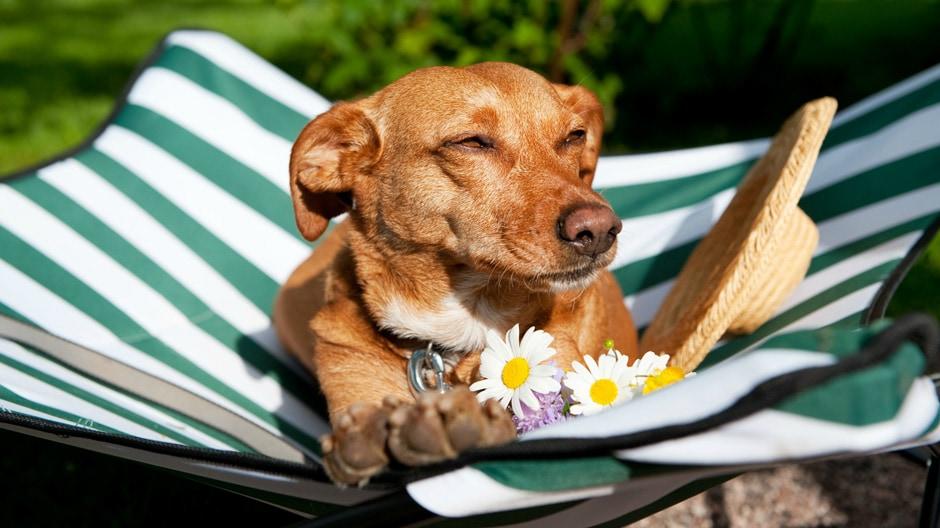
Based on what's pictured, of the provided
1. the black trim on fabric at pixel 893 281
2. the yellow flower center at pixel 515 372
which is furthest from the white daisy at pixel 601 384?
the black trim on fabric at pixel 893 281

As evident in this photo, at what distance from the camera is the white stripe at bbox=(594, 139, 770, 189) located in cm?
436

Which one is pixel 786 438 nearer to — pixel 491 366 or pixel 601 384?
pixel 601 384

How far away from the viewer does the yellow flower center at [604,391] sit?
2.31m

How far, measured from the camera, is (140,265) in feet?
13.2

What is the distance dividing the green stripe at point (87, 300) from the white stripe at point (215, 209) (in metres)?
0.62

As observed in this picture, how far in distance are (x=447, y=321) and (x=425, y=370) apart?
0.51 feet

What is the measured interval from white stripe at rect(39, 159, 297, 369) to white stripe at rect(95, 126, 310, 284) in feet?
0.52

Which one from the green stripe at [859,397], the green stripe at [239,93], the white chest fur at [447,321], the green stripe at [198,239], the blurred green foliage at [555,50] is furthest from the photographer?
the blurred green foliage at [555,50]

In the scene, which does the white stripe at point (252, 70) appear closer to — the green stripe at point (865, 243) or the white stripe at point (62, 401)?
the white stripe at point (62, 401)

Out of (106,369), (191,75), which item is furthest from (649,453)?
(191,75)

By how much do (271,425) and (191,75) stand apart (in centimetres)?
207

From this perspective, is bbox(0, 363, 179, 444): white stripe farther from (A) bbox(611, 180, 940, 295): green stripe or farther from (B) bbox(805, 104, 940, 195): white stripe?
(B) bbox(805, 104, 940, 195): white stripe

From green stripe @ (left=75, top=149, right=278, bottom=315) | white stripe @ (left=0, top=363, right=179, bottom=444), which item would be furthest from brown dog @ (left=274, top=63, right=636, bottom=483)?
green stripe @ (left=75, top=149, right=278, bottom=315)

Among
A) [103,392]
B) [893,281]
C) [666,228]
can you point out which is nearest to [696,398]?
[893,281]
